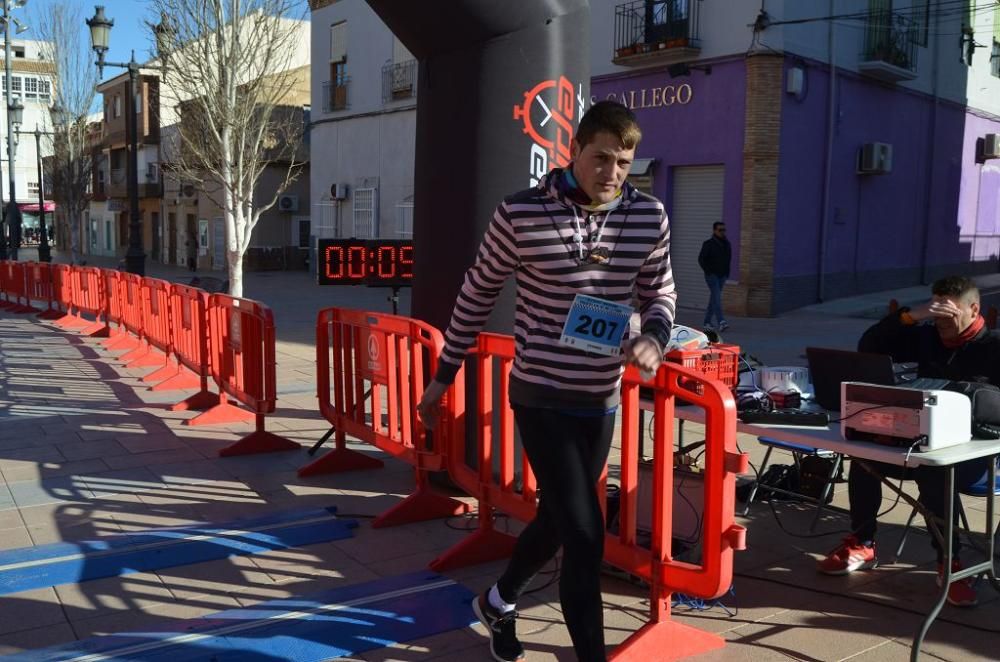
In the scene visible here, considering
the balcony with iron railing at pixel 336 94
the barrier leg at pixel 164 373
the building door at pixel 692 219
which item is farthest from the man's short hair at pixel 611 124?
the balcony with iron railing at pixel 336 94

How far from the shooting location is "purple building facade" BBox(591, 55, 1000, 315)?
17.9 m

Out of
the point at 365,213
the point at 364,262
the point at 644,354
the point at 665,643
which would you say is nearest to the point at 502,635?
the point at 665,643

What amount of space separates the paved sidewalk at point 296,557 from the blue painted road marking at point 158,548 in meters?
0.10

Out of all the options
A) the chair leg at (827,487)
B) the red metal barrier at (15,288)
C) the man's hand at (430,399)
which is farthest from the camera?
the red metal barrier at (15,288)

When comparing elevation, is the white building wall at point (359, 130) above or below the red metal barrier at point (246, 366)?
above

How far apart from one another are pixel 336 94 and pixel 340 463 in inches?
1007

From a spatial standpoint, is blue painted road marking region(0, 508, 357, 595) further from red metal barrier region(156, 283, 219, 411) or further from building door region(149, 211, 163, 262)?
building door region(149, 211, 163, 262)

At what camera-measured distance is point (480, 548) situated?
4.65m

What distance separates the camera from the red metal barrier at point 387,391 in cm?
519

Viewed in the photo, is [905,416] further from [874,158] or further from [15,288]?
[15,288]

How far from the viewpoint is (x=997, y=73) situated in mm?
25359

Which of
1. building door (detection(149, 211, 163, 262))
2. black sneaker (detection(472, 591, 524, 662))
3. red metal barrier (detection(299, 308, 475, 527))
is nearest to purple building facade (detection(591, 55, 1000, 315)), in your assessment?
red metal barrier (detection(299, 308, 475, 527))

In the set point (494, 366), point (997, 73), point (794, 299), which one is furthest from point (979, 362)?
point (997, 73)

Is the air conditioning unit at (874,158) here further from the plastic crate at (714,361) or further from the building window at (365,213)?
the plastic crate at (714,361)
